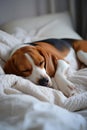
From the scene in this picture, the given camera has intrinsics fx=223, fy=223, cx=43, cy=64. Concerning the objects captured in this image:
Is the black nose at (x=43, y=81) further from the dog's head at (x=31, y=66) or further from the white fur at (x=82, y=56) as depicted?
the white fur at (x=82, y=56)

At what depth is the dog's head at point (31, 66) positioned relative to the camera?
122 centimetres

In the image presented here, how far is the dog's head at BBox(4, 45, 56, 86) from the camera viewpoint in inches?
48.2

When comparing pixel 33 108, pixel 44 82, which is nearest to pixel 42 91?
pixel 44 82

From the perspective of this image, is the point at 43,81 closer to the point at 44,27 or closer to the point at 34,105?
the point at 34,105

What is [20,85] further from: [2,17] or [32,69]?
[2,17]

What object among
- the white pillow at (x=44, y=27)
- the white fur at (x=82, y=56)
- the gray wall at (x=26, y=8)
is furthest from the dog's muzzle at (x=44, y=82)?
the gray wall at (x=26, y=8)

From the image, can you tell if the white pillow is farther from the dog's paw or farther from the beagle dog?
the dog's paw

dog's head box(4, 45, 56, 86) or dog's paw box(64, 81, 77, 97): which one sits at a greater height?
dog's head box(4, 45, 56, 86)

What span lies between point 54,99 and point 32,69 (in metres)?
0.29

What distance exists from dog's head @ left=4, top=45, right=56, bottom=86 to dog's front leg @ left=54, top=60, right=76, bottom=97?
5 centimetres

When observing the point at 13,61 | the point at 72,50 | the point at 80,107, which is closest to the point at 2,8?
the point at 72,50

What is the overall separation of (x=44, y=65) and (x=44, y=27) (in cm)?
83

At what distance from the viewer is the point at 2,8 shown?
88.8 inches

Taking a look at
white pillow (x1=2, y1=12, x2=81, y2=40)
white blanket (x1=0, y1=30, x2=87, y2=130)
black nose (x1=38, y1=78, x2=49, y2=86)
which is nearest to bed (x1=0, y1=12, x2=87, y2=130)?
white blanket (x1=0, y1=30, x2=87, y2=130)
